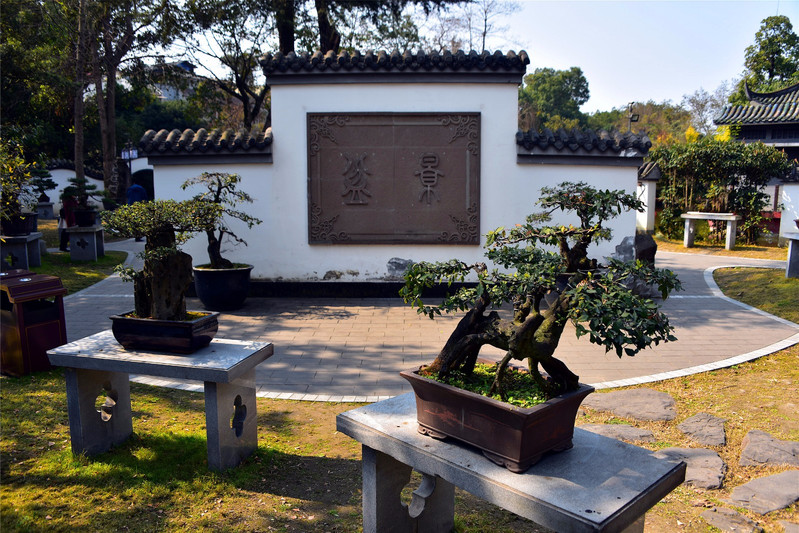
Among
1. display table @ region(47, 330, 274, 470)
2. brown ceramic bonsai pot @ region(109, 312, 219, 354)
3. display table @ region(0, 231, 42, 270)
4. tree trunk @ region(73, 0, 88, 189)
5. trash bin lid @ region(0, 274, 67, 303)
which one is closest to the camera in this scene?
display table @ region(47, 330, 274, 470)

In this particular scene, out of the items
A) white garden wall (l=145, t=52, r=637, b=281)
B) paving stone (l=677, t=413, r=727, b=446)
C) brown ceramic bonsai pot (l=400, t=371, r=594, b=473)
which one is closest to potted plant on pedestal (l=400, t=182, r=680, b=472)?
brown ceramic bonsai pot (l=400, t=371, r=594, b=473)

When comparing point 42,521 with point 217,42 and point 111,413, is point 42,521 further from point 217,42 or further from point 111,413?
point 217,42

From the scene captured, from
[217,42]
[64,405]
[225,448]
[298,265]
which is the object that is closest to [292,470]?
[225,448]

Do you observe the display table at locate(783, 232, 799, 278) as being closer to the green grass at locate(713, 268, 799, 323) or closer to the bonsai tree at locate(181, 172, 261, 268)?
the green grass at locate(713, 268, 799, 323)

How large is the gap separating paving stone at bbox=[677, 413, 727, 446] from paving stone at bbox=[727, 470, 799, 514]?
532mm

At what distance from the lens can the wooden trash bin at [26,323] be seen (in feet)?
17.1

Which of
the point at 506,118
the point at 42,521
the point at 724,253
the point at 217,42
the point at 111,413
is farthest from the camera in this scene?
the point at 217,42

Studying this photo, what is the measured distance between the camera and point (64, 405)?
4.68m

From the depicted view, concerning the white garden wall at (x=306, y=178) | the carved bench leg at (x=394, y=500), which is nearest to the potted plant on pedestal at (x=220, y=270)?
the white garden wall at (x=306, y=178)

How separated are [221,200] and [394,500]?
256 inches

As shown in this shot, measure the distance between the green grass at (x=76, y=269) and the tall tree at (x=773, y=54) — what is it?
97.4ft

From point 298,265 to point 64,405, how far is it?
15.5 ft

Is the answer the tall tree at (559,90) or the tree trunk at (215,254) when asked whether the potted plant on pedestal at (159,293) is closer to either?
the tree trunk at (215,254)

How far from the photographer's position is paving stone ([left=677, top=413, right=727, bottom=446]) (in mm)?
4188
